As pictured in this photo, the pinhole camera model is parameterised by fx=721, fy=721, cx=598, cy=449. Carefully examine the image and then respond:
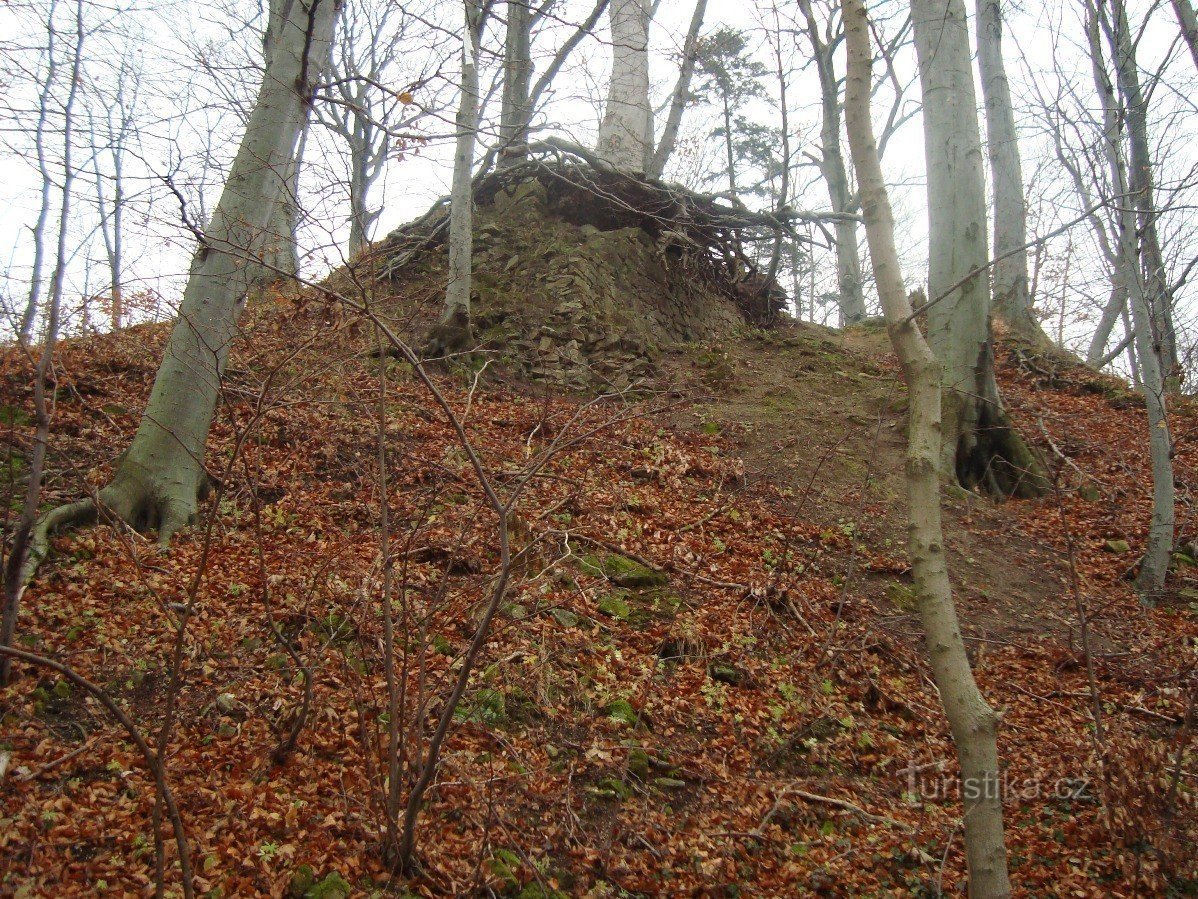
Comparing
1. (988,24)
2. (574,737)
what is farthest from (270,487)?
(988,24)

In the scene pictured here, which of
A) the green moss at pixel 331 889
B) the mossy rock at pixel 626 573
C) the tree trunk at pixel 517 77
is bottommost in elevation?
the green moss at pixel 331 889

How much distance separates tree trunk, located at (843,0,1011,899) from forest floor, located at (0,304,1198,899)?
76cm

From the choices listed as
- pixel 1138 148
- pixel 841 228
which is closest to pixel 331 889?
pixel 1138 148

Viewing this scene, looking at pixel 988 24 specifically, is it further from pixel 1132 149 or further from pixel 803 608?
pixel 803 608

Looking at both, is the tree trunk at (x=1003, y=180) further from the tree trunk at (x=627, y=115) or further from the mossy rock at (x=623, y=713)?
the mossy rock at (x=623, y=713)

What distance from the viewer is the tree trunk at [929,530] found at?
2570mm

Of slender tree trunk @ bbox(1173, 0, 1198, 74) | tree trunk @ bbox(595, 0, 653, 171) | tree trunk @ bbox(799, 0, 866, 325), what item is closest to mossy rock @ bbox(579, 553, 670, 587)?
slender tree trunk @ bbox(1173, 0, 1198, 74)

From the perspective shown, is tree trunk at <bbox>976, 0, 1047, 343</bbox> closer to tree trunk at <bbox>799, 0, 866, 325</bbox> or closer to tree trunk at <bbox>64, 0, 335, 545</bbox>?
tree trunk at <bbox>799, 0, 866, 325</bbox>

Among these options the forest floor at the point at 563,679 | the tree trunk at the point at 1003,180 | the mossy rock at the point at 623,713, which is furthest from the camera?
the tree trunk at the point at 1003,180

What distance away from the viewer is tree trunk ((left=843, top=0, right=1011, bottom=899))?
8.43 feet

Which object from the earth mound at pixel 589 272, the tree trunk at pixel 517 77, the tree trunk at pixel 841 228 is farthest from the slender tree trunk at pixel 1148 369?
the tree trunk at pixel 841 228

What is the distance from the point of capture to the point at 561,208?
1145 centimetres

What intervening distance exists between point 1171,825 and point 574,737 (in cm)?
284

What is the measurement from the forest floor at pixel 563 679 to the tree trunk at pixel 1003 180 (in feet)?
17.4
